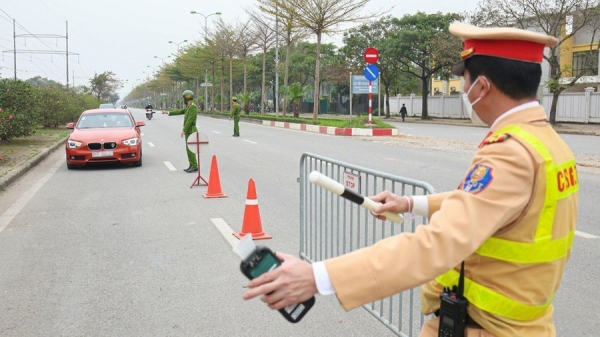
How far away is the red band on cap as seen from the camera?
5.67ft

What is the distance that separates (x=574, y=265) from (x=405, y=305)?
6.93ft

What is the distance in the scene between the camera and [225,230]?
6910mm

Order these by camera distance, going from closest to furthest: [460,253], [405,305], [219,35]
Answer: [460,253], [405,305], [219,35]

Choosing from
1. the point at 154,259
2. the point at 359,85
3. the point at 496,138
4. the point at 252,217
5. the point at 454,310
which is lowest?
the point at 154,259

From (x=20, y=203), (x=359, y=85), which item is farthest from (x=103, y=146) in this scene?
(x=359, y=85)

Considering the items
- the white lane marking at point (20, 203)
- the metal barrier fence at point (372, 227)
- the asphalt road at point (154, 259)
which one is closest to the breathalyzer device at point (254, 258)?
the metal barrier fence at point (372, 227)

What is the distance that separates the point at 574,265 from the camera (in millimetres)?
5355

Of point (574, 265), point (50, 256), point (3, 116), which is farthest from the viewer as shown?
point (3, 116)

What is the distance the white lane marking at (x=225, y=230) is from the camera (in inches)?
253

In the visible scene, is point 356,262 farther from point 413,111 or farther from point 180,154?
point 413,111

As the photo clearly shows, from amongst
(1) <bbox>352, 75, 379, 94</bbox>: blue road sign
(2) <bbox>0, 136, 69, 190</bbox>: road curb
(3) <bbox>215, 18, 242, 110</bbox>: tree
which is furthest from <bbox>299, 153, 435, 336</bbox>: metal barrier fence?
(3) <bbox>215, 18, 242, 110</bbox>: tree

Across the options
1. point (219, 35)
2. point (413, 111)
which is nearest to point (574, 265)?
point (413, 111)

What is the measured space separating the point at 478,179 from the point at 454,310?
47 cm

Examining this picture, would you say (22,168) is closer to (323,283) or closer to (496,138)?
(323,283)
